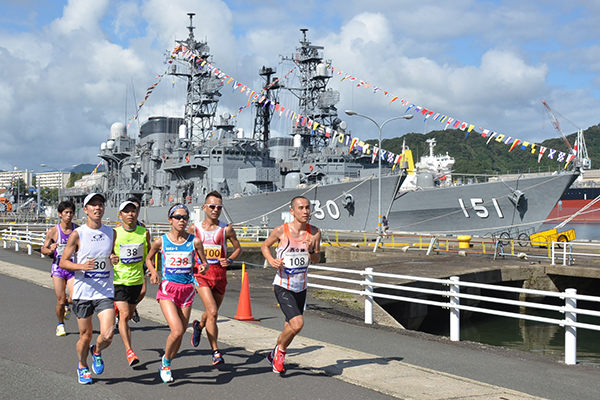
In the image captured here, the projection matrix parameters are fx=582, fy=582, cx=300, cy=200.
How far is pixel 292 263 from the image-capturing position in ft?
18.8

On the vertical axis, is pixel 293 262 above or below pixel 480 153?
below

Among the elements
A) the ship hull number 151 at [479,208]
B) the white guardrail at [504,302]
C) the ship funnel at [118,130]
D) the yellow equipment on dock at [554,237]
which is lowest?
the white guardrail at [504,302]

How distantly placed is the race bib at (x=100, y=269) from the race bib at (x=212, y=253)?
119 cm

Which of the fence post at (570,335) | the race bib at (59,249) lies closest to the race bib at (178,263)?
the race bib at (59,249)

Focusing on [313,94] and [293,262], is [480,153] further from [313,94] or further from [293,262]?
[293,262]

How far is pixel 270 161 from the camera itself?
47.6m

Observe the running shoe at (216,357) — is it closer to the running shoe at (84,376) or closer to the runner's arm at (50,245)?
the running shoe at (84,376)

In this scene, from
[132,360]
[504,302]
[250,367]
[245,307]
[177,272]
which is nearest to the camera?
[177,272]

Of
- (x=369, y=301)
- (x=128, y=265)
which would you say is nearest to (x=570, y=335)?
(x=369, y=301)

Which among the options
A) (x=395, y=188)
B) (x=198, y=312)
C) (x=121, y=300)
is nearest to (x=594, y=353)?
(x=198, y=312)

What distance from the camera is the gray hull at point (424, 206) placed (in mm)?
31812

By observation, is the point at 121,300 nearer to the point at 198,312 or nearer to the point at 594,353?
the point at 198,312

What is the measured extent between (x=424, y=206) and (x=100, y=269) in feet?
104

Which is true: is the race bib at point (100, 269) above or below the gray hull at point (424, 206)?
below
